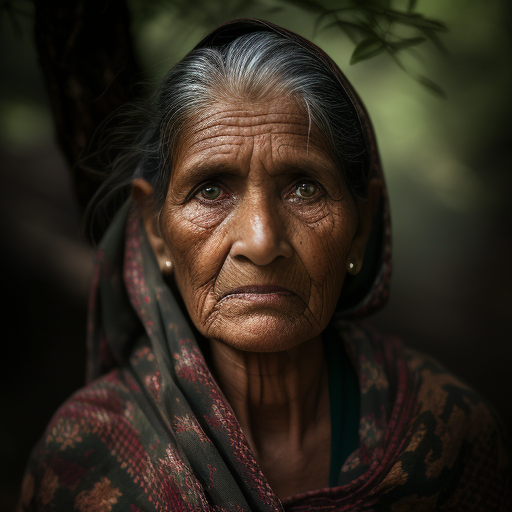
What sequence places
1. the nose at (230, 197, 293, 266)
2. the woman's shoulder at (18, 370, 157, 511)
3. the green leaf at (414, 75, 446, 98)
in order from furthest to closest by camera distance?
the green leaf at (414, 75, 446, 98), the woman's shoulder at (18, 370, 157, 511), the nose at (230, 197, 293, 266)

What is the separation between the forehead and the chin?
52 centimetres

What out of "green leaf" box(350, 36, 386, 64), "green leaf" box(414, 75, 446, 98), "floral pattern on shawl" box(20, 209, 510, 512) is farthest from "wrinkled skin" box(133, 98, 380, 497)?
"green leaf" box(414, 75, 446, 98)

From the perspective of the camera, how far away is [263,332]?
1.41m

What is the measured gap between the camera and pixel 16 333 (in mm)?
2383

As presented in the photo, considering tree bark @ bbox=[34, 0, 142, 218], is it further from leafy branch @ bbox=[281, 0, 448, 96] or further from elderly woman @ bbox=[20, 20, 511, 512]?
leafy branch @ bbox=[281, 0, 448, 96]

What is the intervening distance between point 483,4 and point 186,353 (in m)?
1.95

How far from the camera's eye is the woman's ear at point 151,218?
173cm

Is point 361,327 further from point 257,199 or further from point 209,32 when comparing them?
point 209,32

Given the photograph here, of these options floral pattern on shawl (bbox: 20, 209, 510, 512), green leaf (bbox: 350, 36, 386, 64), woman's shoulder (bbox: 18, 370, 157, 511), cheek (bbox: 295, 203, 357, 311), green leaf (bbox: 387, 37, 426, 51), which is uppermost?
green leaf (bbox: 387, 37, 426, 51)

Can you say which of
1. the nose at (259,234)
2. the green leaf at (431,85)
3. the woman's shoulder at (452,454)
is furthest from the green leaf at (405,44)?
the woman's shoulder at (452,454)

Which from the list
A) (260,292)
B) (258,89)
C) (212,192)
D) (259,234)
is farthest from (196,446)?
(258,89)

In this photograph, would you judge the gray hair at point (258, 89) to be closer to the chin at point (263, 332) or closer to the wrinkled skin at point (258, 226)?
the wrinkled skin at point (258, 226)

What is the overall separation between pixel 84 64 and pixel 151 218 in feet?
2.10

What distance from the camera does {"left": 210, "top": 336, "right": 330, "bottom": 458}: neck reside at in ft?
5.64
